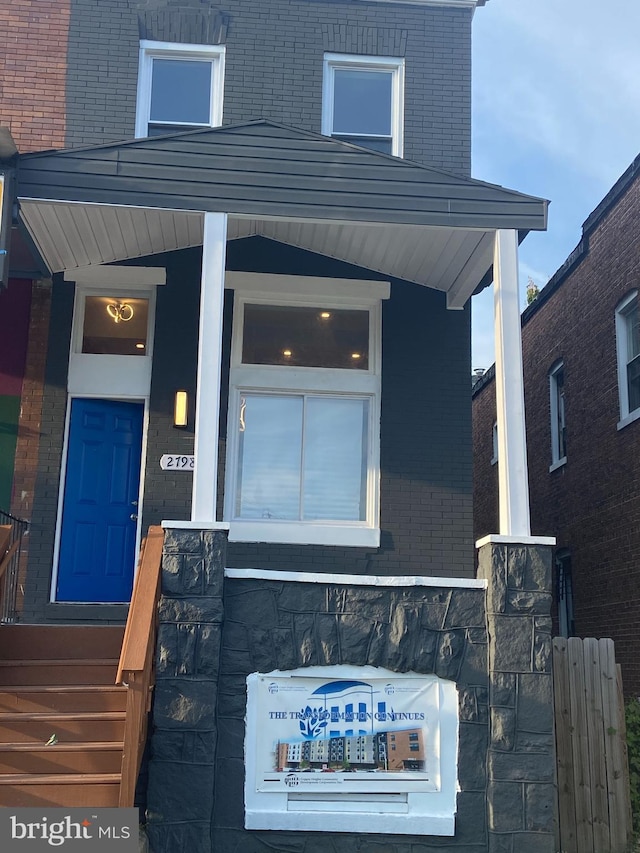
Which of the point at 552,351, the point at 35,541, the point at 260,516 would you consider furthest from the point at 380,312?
the point at 552,351

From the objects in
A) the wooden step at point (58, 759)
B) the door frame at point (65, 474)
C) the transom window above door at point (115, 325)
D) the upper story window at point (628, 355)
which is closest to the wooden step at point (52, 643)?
the wooden step at point (58, 759)

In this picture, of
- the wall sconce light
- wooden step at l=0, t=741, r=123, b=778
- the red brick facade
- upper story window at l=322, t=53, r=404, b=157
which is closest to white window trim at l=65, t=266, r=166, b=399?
the wall sconce light

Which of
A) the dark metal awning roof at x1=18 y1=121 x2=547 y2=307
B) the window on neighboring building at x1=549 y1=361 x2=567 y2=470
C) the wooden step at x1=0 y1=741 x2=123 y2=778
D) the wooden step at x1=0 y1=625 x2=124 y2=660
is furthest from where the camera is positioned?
the window on neighboring building at x1=549 y1=361 x2=567 y2=470

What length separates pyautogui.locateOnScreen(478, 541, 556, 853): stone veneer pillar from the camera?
6.12 m

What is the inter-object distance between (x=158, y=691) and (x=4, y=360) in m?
3.75

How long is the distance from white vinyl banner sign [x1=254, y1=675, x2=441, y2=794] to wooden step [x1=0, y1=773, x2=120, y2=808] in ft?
3.37

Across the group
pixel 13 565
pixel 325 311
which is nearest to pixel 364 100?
pixel 325 311

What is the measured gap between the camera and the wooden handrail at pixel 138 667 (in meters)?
5.34

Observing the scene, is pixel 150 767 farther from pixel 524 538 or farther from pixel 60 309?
pixel 60 309

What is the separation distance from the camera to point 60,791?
5594mm

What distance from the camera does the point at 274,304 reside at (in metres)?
8.72

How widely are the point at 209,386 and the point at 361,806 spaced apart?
2.97 meters

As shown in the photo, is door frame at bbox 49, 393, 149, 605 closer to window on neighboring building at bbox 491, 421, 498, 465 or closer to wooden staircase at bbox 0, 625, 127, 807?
wooden staircase at bbox 0, 625, 127, 807

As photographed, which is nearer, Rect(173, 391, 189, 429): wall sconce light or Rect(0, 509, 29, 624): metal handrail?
Rect(0, 509, 29, 624): metal handrail
